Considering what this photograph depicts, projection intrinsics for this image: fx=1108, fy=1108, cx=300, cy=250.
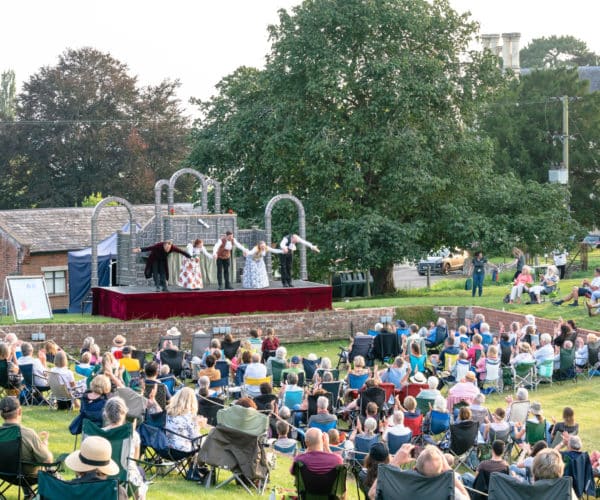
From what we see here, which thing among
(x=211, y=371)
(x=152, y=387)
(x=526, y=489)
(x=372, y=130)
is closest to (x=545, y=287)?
(x=372, y=130)

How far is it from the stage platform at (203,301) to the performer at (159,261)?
0.30m

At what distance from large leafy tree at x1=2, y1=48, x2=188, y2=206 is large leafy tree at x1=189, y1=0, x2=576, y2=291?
1864cm

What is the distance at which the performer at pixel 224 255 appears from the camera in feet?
88.8

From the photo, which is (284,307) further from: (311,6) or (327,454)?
(327,454)

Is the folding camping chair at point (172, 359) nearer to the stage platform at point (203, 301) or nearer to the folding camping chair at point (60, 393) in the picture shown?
the folding camping chair at point (60, 393)

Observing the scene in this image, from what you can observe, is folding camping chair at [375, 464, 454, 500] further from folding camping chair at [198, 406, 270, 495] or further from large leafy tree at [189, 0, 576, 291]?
large leafy tree at [189, 0, 576, 291]

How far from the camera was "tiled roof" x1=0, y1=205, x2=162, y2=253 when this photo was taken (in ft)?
136

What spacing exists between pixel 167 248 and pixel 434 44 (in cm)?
1300

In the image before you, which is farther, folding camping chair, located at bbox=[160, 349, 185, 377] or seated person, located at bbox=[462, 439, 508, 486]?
folding camping chair, located at bbox=[160, 349, 185, 377]

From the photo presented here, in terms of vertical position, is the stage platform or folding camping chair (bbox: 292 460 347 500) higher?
the stage platform

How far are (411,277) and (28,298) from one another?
101 feet

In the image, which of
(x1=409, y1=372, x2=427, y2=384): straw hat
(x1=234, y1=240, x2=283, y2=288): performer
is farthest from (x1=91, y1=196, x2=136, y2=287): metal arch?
(x1=409, y1=372, x2=427, y2=384): straw hat

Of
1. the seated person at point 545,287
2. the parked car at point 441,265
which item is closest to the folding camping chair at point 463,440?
the seated person at point 545,287

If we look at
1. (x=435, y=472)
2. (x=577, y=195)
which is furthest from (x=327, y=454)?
(x=577, y=195)
